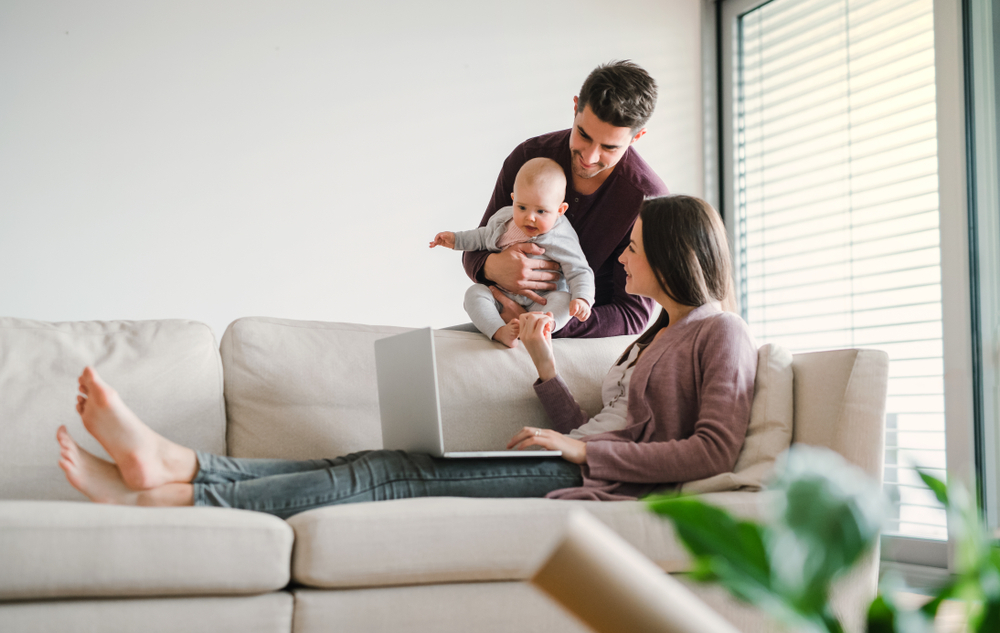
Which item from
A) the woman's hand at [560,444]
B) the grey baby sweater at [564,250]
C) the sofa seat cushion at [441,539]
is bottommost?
the sofa seat cushion at [441,539]

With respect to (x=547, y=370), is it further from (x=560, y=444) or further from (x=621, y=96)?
(x=621, y=96)

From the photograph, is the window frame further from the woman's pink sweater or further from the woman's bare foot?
the woman's bare foot

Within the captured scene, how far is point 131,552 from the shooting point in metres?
1.14

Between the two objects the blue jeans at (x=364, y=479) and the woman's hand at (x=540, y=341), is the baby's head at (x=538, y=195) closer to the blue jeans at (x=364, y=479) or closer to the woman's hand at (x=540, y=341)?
the woman's hand at (x=540, y=341)

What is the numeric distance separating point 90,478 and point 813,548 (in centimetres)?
138

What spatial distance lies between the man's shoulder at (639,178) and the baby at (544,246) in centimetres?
19

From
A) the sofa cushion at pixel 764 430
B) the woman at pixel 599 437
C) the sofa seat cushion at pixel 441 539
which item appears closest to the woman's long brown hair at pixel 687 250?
the woman at pixel 599 437

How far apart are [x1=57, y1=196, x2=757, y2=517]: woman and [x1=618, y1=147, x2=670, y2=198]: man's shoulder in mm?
326

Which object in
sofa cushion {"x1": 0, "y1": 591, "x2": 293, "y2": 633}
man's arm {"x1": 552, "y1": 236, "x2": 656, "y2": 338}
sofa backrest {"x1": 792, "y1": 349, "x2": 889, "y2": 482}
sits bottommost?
sofa cushion {"x1": 0, "y1": 591, "x2": 293, "y2": 633}

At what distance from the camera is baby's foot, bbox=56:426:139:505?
1.33m

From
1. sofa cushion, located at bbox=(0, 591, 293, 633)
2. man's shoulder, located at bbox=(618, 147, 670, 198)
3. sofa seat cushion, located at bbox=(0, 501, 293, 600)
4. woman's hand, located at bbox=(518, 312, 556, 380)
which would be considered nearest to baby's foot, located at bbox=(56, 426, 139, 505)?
sofa seat cushion, located at bbox=(0, 501, 293, 600)

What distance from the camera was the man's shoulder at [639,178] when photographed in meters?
2.17

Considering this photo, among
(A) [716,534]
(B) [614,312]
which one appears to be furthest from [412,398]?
(A) [716,534]

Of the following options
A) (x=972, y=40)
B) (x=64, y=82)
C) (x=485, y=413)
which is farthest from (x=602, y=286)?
(x=64, y=82)
